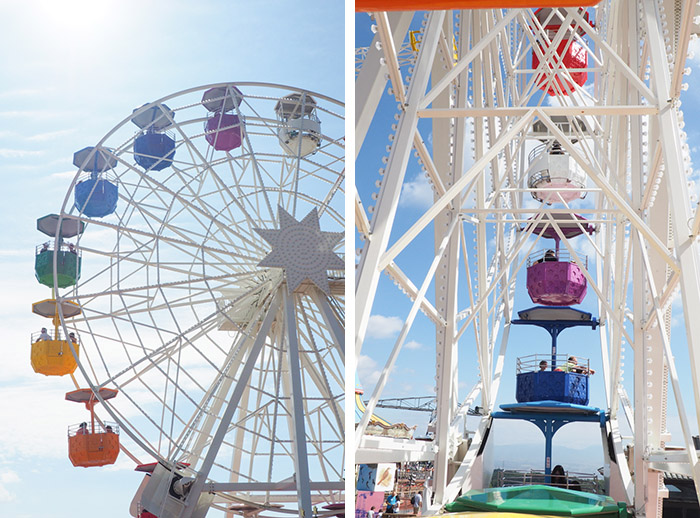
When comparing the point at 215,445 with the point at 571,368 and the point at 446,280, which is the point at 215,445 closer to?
the point at 446,280

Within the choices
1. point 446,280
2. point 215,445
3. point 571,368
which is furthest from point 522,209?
point 215,445

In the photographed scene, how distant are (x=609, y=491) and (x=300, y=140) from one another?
6500mm

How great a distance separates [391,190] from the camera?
482cm

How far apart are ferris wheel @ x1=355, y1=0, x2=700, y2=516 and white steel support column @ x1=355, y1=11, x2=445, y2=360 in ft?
0.03

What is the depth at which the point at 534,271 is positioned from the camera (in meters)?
12.9

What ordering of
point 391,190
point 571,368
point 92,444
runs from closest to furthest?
point 391,190
point 571,368
point 92,444

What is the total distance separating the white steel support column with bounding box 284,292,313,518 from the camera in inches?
337

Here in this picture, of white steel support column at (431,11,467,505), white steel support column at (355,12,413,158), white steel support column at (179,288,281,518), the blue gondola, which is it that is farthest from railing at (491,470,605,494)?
the blue gondola

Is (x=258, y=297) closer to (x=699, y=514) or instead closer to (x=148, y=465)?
(x=148, y=465)

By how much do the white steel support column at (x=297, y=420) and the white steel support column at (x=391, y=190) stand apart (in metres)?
4.76

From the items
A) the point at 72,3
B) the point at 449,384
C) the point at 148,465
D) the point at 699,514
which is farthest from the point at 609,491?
the point at 72,3

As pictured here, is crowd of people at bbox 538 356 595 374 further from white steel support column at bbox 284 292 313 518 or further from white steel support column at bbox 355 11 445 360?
white steel support column at bbox 355 11 445 360

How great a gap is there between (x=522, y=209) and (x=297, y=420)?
3808mm

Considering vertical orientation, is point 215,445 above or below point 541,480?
above
